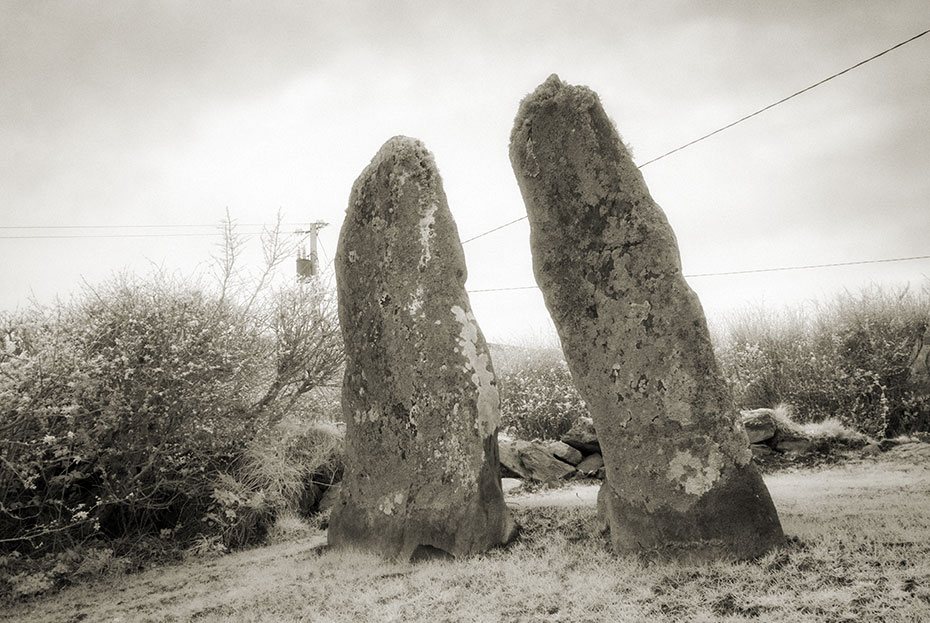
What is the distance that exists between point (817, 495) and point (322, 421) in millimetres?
7103

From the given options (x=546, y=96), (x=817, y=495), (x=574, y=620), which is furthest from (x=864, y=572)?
(x=546, y=96)

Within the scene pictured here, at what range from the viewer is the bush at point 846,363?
1151cm

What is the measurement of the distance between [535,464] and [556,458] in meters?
0.43

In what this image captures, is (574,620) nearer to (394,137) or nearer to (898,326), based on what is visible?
(394,137)

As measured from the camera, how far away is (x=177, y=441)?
774 centimetres

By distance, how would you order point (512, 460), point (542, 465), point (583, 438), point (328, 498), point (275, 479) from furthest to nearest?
1. point (583, 438)
2. point (512, 460)
3. point (542, 465)
4. point (328, 498)
5. point (275, 479)

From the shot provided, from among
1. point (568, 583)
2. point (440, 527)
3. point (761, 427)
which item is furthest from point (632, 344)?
point (761, 427)

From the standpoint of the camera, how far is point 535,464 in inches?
382

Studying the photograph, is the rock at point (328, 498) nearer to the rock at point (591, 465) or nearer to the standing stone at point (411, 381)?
the standing stone at point (411, 381)

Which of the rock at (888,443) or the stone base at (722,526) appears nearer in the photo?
the stone base at (722,526)

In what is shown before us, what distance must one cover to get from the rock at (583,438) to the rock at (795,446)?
9.35ft

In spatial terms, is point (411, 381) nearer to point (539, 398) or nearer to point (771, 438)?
point (771, 438)

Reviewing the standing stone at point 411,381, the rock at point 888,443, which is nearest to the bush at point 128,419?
the standing stone at point 411,381

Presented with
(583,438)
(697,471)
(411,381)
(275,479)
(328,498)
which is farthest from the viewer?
(583,438)
